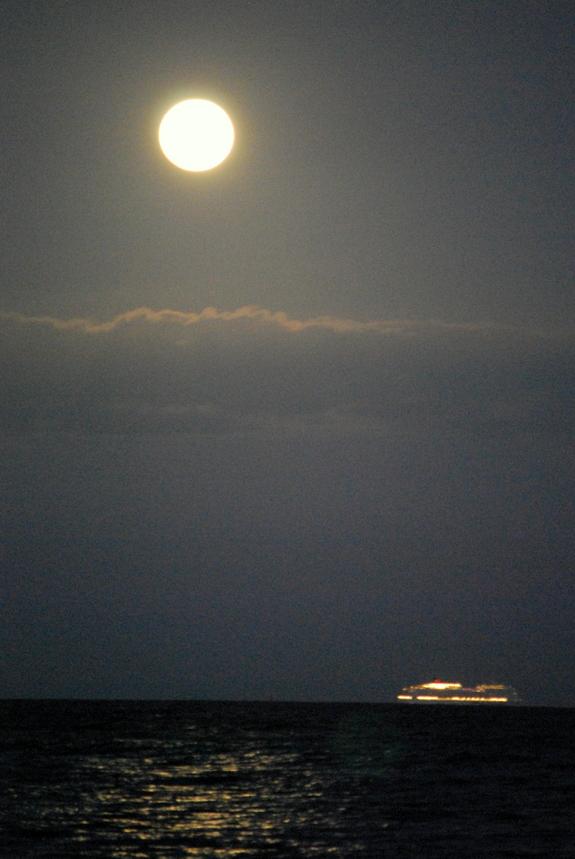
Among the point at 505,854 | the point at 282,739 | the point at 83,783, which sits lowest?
the point at 505,854

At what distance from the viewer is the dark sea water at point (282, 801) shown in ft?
116

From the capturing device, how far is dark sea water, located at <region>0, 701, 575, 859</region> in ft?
116

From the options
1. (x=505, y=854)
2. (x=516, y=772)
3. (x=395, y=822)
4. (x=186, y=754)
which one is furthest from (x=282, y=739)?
(x=505, y=854)

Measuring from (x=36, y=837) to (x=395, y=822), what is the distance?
13149 millimetres

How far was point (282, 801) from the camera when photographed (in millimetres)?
50719

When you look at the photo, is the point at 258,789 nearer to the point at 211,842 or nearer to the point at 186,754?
the point at 211,842

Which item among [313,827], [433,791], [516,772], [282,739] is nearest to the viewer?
[313,827]

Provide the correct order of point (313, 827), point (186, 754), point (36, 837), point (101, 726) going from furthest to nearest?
1. point (101, 726)
2. point (186, 754)
3. point (313, 827)
4. point (36, 837)

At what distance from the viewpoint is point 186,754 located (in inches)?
3568

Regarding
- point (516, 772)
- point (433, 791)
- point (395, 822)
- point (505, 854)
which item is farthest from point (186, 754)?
point (505, 854)

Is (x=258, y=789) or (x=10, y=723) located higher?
(x=10, y=723)

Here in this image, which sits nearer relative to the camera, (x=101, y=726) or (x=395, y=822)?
(x=395, y=822)

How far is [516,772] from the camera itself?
72125mm

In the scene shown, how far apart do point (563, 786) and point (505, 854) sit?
27962 millimetres
